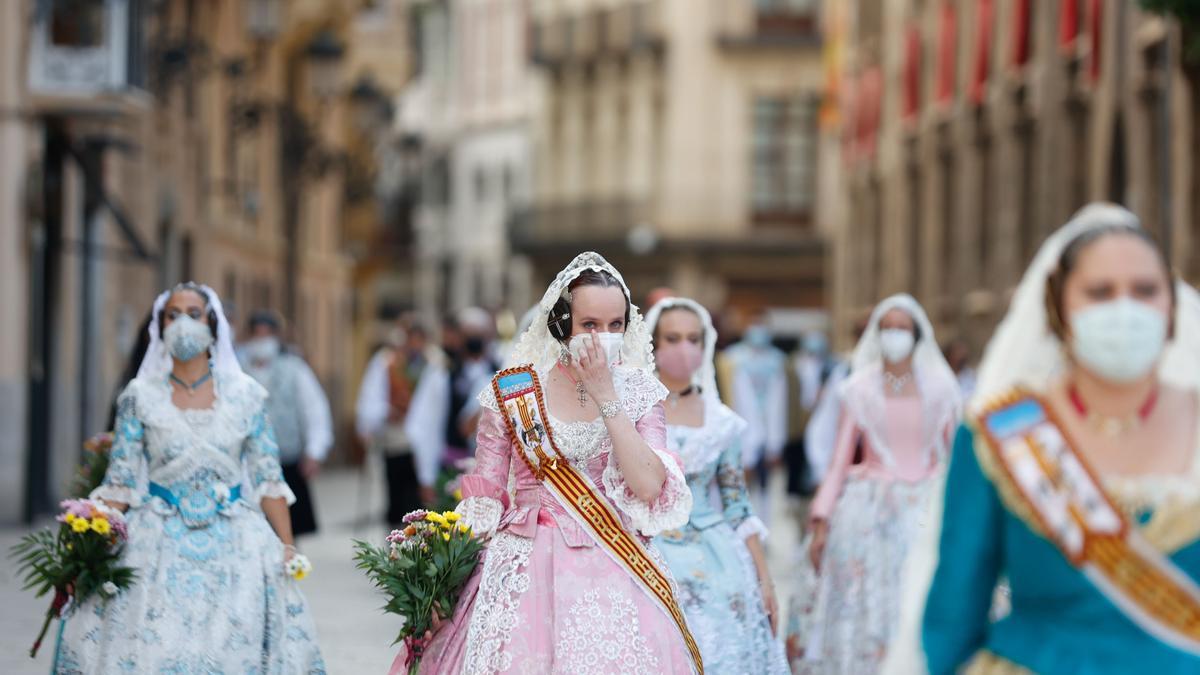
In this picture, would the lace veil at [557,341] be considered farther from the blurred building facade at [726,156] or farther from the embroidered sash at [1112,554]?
the blurred building facade at [726,156]

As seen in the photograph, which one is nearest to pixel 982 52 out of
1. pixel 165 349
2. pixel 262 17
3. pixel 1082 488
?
pixel 262 17

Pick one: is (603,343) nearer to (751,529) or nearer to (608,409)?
(608,409)

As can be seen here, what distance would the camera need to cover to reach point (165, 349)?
9.50 metres

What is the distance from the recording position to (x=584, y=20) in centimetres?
5853

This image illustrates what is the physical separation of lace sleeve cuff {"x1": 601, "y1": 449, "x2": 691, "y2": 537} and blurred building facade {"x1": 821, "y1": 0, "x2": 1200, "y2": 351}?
1332cm

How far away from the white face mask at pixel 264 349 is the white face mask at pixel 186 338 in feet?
23.2

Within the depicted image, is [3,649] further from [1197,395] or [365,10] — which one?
[365,10]

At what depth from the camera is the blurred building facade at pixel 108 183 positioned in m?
22.2

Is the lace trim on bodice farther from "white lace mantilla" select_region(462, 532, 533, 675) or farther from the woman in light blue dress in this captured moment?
"white lace mantilla" select_region(462, 532, 533, 675)

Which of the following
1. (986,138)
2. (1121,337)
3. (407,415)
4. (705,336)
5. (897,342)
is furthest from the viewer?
(986,138)

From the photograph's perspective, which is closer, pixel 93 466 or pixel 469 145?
pixel 93 466

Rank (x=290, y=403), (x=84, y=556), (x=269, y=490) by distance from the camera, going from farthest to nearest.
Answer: (x=290, y=403) < (x=269, y=490) < (x=84, y=556)

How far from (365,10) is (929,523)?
124 feet

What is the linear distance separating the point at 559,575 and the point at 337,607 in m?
8.57
